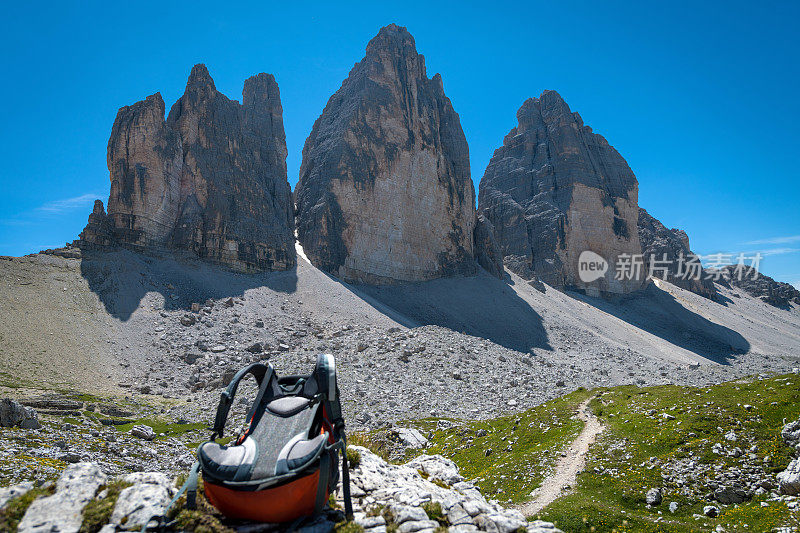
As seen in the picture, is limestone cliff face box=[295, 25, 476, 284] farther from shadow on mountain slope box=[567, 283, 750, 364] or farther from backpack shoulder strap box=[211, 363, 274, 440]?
backpack shoulder strap box=[211, 363, 274, 440]

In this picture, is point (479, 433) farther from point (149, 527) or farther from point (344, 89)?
point (344, 89)

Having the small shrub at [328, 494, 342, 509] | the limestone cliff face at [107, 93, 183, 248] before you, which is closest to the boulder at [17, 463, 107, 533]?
the small shrub at [328, 494, 342, 509]

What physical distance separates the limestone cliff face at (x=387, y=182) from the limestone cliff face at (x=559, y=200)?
20060mm

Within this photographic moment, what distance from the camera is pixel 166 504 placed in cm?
464

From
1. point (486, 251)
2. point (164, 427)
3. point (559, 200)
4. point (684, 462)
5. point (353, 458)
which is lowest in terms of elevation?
point (164, 427)

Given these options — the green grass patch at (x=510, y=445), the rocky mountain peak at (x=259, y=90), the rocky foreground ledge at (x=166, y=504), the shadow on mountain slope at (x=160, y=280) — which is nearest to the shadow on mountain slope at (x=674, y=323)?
the shadow on mountain slope at (x=160, y=280)

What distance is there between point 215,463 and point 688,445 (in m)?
13.0

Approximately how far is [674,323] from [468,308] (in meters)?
46.1

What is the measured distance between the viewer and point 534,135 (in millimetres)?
103438

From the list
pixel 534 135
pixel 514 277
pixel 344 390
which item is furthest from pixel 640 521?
pixel 534 135

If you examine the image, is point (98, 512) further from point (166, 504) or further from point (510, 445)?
point (510, 445)

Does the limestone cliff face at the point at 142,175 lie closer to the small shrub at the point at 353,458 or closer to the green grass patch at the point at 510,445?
the green grass patch at the point at 510,445

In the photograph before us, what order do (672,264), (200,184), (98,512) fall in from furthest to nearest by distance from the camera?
(672,264) → (200,184) → (98,512)

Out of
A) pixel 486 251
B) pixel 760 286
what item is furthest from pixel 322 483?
pixel 760 286
